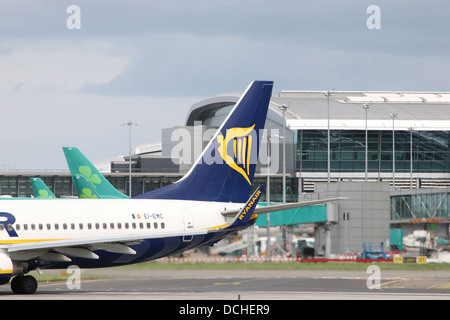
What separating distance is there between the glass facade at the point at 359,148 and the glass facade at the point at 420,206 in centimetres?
3887

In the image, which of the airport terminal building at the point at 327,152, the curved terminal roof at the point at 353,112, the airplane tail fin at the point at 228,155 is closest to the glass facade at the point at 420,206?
the airport terminal building at the point at 327,152

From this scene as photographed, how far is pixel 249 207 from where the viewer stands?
1463 inches

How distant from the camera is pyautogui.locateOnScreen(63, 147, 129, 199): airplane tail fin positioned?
2611 inches

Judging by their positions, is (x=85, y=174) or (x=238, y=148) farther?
(x=85, y=174)

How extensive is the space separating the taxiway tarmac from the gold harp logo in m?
6.01

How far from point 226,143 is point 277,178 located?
8965cm

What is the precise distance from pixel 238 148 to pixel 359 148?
96.8 m

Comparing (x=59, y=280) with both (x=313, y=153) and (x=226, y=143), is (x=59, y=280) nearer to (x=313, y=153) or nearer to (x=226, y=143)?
(x=226, y=143)

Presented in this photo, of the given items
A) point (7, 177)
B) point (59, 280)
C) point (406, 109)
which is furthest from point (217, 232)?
point (406, 109)

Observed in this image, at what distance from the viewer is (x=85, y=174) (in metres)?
68.4

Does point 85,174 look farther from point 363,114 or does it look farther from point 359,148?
point 363,114

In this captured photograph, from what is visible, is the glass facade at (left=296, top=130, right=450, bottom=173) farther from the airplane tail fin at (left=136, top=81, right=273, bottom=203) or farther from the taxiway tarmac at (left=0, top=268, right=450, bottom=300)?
the airplane tail fin at (left=136, top=81, right=273, bottom=203)

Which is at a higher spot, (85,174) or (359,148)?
(359,148)

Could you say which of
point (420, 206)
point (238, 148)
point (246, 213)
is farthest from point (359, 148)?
point (246, 213)
